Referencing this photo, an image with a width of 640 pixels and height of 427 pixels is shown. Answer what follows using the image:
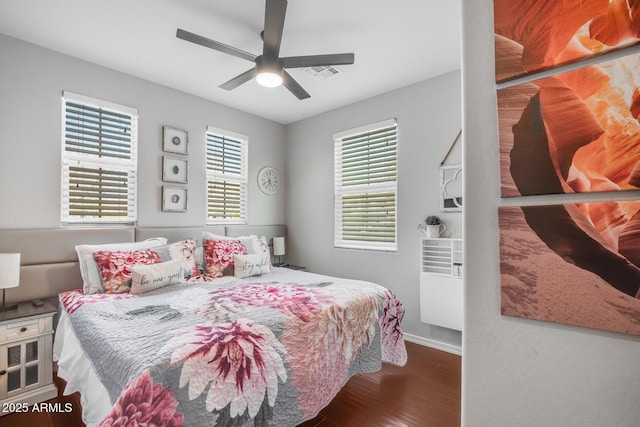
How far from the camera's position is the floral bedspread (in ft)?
4.19

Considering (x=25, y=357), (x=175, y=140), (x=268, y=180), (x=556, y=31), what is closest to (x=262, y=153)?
(x=268, y=180)

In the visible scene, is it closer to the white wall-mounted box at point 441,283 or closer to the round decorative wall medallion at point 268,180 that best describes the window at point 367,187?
the white wall-mounted box at point 441,283

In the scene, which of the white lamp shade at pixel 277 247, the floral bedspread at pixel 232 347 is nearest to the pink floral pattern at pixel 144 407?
the floral bedspread at pixel 232 347

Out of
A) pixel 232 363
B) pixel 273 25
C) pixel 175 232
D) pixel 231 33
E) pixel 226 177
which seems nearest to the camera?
pixel 232 363

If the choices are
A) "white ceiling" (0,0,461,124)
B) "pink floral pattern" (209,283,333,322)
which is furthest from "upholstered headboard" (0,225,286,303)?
"white ceiling" (0,0,461,124)

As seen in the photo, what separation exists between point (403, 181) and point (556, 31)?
267 cm

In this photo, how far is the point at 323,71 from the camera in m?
2.96

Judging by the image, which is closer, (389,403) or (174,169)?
(389,403)

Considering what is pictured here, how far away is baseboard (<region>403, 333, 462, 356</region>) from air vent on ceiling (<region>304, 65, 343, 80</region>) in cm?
300

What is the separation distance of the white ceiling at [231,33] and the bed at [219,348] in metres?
1.97

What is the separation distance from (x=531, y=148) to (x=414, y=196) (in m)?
2.57

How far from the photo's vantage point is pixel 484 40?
35.3 inches

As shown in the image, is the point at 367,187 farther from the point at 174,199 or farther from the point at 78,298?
the point at 78,298

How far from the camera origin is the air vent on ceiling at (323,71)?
290 cm
